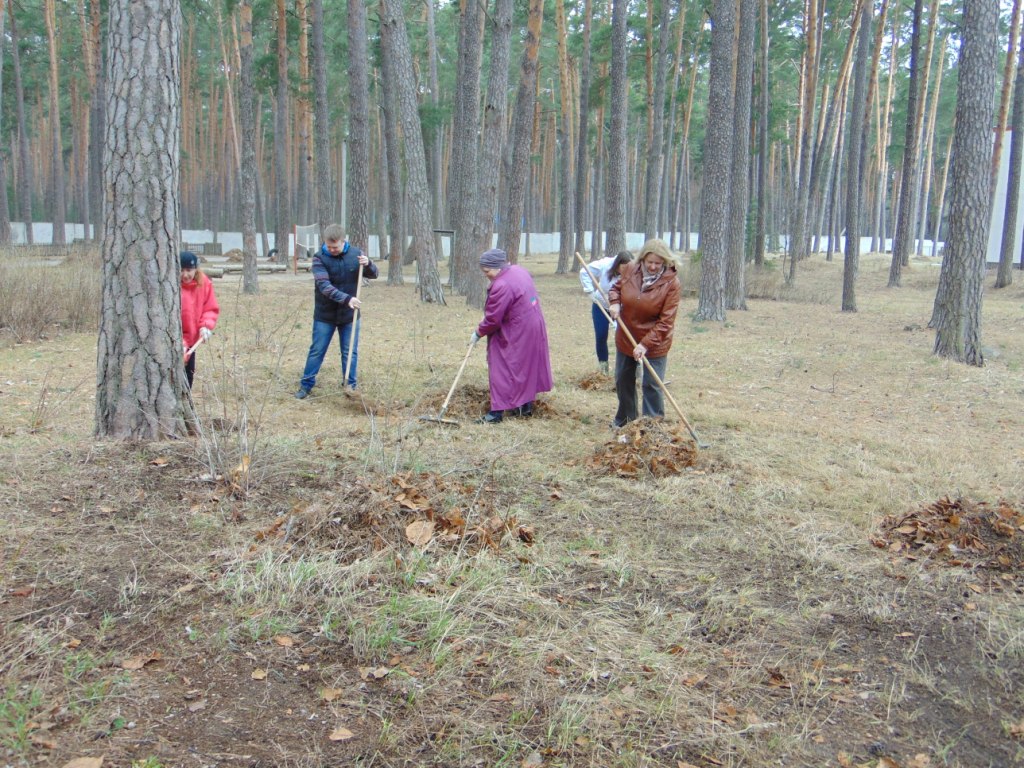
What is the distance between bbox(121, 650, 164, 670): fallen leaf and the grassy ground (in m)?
0.01

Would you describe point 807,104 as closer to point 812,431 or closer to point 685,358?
point 685,358

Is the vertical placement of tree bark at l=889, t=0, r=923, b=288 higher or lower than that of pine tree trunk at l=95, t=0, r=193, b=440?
higher

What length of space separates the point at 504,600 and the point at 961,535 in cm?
273

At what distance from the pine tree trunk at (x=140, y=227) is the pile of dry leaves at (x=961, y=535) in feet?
14.8

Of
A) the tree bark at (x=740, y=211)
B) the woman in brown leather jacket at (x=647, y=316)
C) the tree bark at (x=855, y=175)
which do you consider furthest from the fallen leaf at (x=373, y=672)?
the tree bark at (x=855, y=175)

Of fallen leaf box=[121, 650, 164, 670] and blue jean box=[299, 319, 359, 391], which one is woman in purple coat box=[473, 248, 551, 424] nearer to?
blue jean box=[299, 319, 359, 391]

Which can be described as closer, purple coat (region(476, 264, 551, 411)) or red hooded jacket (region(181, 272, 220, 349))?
red hooded jacket (region(181, 272, 220, 349))

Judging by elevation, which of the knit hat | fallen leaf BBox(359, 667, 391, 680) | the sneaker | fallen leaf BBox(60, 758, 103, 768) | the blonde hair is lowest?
fallen leaf BBox(359, 667, 391, 680)

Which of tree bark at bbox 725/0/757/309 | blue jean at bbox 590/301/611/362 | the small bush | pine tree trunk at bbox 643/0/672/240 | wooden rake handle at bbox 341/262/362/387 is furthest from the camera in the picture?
pine tree trunk at bbox 643/0/672/240

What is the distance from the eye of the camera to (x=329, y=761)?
2.60 m

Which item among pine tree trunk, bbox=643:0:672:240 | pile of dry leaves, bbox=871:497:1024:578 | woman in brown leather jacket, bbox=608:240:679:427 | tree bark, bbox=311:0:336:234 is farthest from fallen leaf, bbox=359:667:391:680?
pine tree trunk, bbox=643:0:672:240

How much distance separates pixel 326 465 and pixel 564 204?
25.2 metres

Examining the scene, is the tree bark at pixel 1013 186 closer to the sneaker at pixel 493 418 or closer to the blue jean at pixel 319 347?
the sneaker at pixel 493 418

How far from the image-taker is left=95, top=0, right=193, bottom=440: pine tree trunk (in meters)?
5.03
